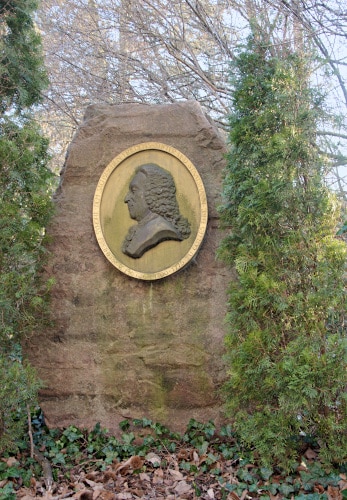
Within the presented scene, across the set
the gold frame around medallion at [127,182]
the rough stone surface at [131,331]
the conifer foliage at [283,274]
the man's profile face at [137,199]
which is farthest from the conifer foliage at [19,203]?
the conifer foliage at [283,274]

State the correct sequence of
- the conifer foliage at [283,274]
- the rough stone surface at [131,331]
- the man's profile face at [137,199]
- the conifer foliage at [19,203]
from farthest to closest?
1. the man's profile face at [137,199]
2. the rough stone surface at [131,331]
3. the conifer foliage at [19,203]
4. the conifer foliage at [283,274]

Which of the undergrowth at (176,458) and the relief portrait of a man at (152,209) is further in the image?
the relief portrait of a man at (152,209)

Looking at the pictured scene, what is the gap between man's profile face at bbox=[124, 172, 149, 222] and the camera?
4.18 metres

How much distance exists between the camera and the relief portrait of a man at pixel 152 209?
13.4 feet

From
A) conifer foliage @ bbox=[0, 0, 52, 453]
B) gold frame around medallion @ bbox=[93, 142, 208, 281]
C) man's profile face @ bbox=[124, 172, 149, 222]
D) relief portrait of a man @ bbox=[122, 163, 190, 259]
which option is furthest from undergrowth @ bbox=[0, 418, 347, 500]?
man's profile face @ bbox=[124, 172, 149, 222]

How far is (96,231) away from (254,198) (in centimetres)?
141

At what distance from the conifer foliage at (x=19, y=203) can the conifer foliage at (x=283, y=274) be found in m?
1.56

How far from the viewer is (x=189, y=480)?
3.45 m

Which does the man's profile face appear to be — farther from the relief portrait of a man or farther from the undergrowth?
the undergrowth

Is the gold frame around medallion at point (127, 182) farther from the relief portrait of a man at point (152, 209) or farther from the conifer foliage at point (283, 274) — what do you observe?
the conifer foliage at point (283, 274)

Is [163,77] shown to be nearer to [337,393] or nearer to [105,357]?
[105,357]

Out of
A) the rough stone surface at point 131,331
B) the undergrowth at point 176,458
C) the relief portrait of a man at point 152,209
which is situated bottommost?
the undergrowth at point 176,458

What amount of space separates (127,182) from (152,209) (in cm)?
35

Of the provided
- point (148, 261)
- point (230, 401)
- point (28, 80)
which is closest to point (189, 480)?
point (230, 401)
